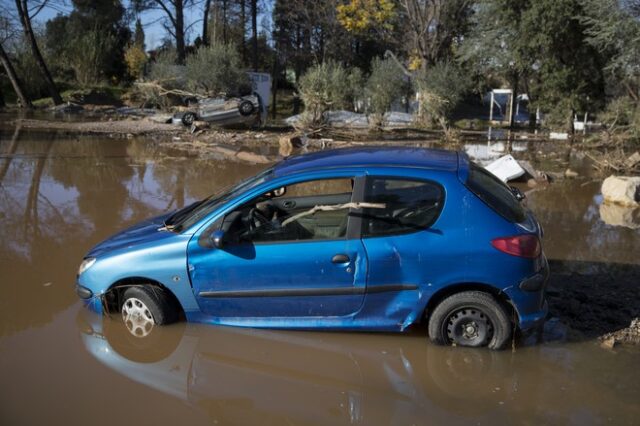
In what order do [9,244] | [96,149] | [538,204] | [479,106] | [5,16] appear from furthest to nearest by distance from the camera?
[479,106] < [5,16] < [96,149] < [538,204] < [9,244]

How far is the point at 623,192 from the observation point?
1052 centimetres

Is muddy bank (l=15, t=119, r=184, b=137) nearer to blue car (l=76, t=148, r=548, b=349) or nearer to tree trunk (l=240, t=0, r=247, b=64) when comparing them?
blue car (l=76, t=148, r=548, b=349)

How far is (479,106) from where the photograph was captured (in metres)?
45.5

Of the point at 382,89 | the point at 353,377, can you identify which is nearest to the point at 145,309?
the point at 353,377

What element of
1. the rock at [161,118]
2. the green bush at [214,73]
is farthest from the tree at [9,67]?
the green bush at [214,73]

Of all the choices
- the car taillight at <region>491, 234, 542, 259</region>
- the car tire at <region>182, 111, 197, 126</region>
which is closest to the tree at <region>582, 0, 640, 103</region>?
the car taillight at <region>491, 234, 542, 259</region>

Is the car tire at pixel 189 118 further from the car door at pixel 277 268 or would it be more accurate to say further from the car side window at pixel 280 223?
the car door at pixel 277 268

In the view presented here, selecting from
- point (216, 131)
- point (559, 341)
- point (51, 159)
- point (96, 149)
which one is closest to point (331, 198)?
point (559, 341)

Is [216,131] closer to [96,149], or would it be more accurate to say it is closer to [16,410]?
[96,149]

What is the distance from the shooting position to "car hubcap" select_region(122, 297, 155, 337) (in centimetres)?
494

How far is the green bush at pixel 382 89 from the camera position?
2530 centimetres

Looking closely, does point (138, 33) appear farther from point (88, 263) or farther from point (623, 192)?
point (88, 263)

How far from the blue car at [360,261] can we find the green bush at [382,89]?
19997mm

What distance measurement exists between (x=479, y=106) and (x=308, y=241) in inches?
1721
